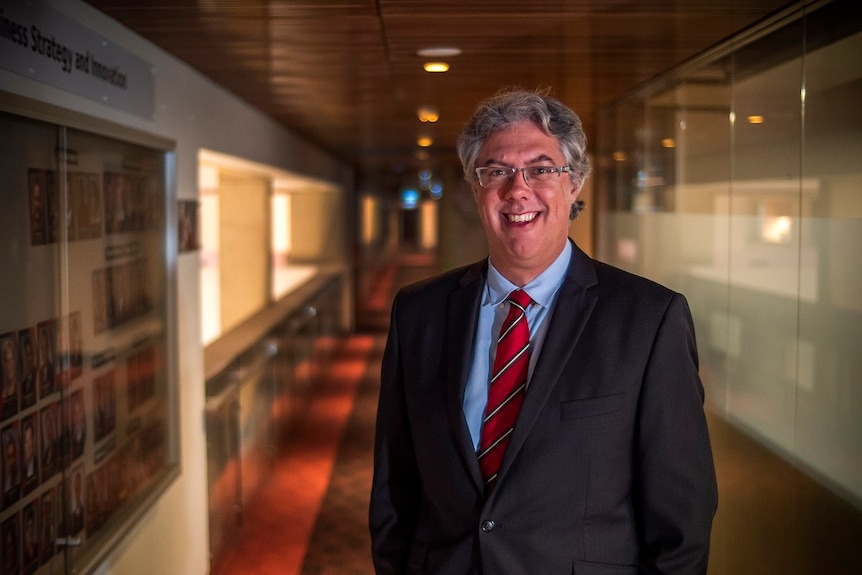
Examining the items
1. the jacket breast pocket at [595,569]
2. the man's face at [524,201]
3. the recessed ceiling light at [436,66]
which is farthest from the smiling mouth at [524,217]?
the recessed ceiling light at [436,66]

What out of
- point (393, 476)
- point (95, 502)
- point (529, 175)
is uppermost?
point (529, 175)

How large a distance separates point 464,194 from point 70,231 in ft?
55.6

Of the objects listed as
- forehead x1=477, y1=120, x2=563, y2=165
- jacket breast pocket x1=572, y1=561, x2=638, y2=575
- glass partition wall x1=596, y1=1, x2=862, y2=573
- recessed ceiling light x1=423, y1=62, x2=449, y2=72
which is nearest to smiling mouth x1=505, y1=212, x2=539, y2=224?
forehead x1=477, y1=120, x2=563, y2=165

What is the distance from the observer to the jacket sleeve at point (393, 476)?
2.16 metres

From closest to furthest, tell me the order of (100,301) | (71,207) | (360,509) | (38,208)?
(38,208)
(71,207)
(100,301)
(360,509)

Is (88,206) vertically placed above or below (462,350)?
above

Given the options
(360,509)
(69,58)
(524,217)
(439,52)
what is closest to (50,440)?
(69,58)

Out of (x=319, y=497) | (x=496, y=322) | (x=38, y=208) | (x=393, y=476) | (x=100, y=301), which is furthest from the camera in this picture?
(x=319, y=497)

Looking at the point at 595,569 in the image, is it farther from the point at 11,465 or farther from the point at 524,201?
the point at 11,465

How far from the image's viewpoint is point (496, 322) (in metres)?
2.06

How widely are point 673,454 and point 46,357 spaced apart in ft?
6.83

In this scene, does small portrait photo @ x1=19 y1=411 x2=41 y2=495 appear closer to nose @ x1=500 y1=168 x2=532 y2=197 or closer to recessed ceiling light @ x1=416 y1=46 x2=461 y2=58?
nose @ x1=500 y1=168 x2=532 y2=197

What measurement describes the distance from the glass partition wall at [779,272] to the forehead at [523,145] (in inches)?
58.4

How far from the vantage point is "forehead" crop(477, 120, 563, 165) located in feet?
6.33
